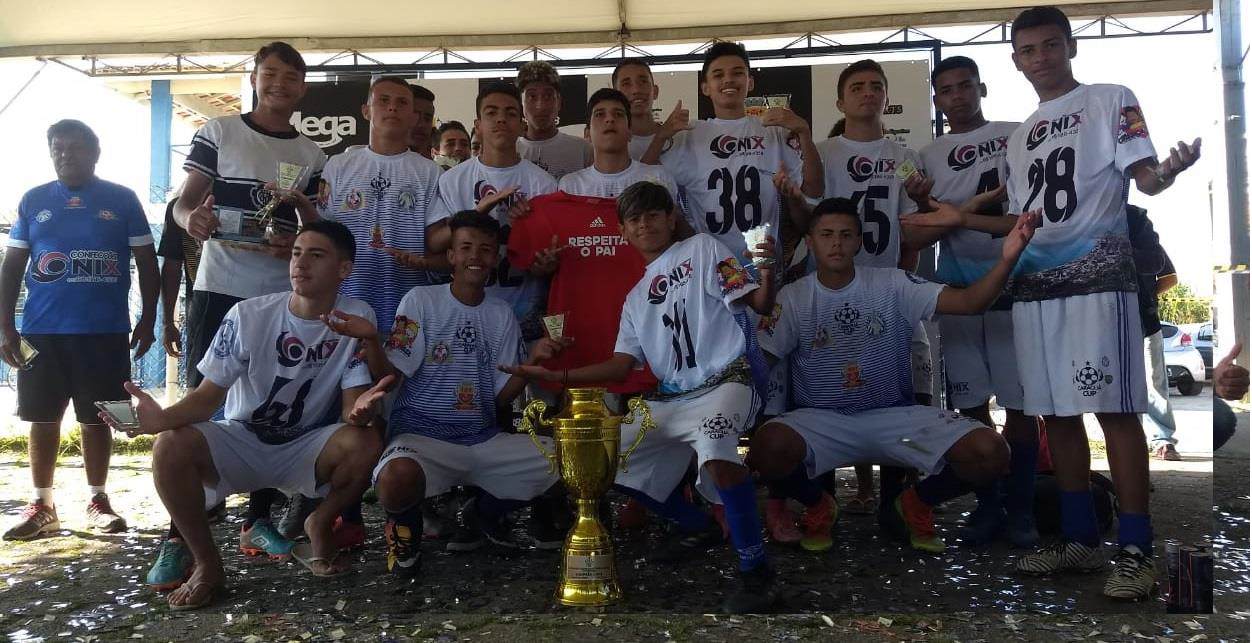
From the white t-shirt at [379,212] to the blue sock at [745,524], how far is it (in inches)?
66.3

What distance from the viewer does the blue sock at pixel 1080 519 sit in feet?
9.87

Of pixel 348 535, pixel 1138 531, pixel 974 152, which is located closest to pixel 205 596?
pixel 348 535

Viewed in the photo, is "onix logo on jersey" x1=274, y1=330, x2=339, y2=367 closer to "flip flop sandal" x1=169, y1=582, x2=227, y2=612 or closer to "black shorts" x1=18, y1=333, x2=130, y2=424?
"flip flop sandal" x1=169, y1=582, x2=227, y2=612

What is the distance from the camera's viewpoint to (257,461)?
2.94m

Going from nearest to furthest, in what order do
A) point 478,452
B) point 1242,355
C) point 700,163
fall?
point 1242,355 < point 478,452 < point 700,163

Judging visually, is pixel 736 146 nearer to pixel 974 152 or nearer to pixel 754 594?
pixel 974 152

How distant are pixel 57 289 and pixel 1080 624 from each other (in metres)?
4.34

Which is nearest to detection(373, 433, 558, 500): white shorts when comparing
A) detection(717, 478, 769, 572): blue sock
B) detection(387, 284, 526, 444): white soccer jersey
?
detection(387, 284, 526, 444): white soccer jersey

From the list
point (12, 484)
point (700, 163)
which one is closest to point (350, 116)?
point (12, 484)

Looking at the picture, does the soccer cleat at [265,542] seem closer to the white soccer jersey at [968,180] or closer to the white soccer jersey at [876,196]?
the white soccer jersey at [876,196]

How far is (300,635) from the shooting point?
94.7 inches

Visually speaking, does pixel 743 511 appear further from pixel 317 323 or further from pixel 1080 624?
pixel 317 323

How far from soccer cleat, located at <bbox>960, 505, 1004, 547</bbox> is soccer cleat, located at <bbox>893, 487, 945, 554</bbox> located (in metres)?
0.15

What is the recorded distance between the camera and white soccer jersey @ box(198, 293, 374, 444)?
295 cm
